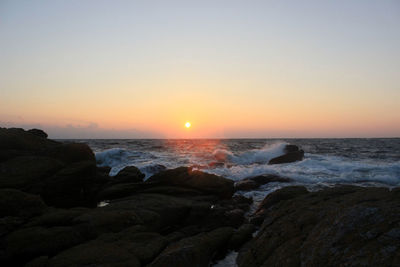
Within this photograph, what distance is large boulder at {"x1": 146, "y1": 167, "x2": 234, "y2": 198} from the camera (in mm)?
13922

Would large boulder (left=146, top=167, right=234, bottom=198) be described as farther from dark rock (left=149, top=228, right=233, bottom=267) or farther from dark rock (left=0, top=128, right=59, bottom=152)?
dark rock (left=0, top=128, right=59, bottom=152)

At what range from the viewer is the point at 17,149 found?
15.1 meters

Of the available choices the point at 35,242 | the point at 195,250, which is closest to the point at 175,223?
the point at 195,250

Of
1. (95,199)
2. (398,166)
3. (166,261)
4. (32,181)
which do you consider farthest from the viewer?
(398,166)

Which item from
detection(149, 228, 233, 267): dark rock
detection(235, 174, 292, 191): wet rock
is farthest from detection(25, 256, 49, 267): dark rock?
detection(235, 174, 292, 191): wet rock

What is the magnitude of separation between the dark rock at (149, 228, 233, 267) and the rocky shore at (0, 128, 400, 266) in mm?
23

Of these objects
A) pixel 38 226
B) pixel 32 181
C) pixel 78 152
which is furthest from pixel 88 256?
pixel 78 152

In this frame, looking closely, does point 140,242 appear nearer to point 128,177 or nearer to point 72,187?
point 72,187

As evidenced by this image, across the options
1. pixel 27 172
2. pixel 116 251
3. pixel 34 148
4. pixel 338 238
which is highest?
pixel 34 148

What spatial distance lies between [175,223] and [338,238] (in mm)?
6939

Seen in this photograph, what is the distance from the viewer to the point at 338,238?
3.49m

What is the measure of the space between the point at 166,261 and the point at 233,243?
2.53 metres

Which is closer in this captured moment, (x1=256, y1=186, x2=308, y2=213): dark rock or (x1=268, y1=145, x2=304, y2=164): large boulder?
(x1=256, y1=186, x2=308, y2=213): dark rock

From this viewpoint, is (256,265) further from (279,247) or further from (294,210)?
(294,210)
